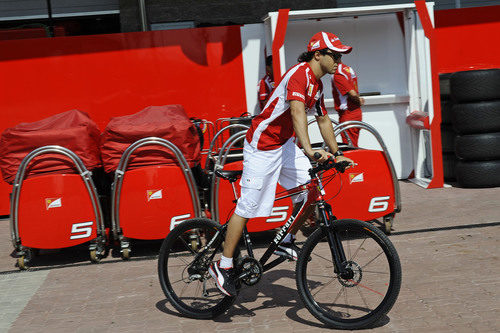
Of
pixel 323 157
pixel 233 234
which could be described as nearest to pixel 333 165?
pixel 323 157

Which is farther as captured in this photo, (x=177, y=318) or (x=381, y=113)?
(x=381, y=113)

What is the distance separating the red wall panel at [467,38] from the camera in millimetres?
10406

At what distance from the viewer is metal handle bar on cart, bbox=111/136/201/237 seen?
21.8 feet

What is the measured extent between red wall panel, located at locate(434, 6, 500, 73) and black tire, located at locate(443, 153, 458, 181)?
1498mm

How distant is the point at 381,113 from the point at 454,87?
1.31 meters

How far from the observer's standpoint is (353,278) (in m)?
4.61

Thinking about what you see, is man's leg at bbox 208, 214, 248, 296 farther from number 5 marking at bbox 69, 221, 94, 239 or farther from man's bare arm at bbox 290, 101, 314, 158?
number 5 marking at bbox 69, 221, 94, 239

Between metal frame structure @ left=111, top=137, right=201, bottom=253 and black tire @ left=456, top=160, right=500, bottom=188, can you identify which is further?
black tire @ left=456, top=160, right=500, bottom=188

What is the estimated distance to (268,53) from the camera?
10078mm

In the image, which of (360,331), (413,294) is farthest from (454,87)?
(360,331)

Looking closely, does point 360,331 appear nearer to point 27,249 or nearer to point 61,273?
point 61,273

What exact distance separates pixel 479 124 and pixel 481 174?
666mm

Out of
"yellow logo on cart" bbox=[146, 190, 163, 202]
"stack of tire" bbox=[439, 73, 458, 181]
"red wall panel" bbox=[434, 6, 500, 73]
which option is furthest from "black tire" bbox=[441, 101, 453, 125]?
"yellow logo on cart" bbox=[146, 190, 163, 202]

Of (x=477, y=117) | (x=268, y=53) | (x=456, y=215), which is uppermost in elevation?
(x=268, y=53)
